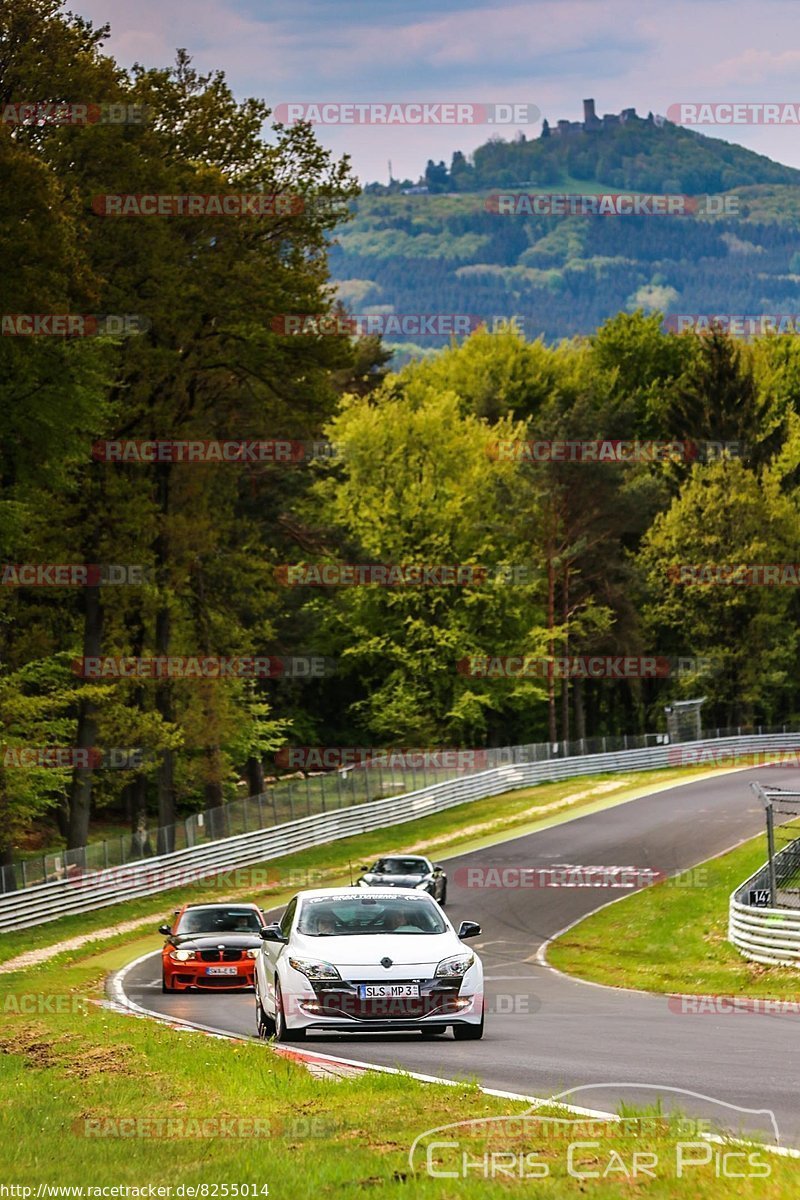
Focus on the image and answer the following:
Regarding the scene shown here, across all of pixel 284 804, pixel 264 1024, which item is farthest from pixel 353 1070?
pixel 284 804

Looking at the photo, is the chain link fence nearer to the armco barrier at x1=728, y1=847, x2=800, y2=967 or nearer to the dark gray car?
the dark gray car

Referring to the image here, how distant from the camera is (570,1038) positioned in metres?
15.5

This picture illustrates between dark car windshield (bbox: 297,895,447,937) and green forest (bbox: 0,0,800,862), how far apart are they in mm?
18317

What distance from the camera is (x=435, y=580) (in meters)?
74.4

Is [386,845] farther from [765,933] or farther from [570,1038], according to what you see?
[570,1038]

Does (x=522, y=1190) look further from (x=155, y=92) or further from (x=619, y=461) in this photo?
(x=619, y=461)

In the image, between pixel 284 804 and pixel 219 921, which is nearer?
pixel 219 921

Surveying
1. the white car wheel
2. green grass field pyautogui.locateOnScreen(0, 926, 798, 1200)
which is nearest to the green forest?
the white car wheel

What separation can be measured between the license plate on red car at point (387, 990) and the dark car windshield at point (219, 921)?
34.7ft

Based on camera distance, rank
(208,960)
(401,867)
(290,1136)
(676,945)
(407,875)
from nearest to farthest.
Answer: (290,1136)
(208,960)
(676,945)
(407,875)
(401,867)

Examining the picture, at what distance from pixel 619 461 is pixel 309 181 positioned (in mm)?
39382

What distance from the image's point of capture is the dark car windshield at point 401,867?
35.9 metres

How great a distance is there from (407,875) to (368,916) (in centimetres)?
1923

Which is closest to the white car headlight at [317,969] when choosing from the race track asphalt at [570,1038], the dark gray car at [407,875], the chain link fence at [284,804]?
the race track asphalt at [570,1038]
